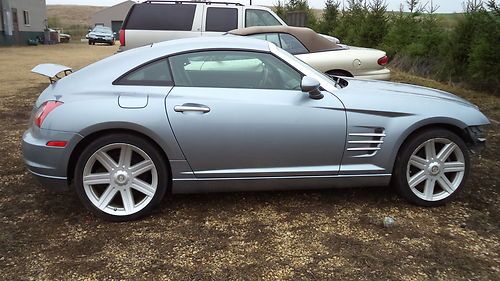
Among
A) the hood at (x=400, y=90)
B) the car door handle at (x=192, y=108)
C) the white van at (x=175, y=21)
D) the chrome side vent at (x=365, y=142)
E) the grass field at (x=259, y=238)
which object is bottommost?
the grass field at (x=259, y=238)

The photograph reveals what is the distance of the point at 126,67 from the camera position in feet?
12.7

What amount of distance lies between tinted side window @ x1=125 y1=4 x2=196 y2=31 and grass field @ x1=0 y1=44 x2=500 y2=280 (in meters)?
5.42

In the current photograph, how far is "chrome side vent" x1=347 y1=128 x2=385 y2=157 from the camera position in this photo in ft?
12.9

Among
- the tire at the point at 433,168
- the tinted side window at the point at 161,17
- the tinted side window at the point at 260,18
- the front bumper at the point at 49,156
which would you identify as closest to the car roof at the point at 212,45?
the front bumper at the point at 49,156

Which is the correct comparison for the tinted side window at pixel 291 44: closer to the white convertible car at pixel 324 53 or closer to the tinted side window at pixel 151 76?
the white convertible car at pixel 324 53

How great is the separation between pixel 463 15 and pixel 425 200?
326 inches

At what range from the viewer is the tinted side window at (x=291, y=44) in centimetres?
780

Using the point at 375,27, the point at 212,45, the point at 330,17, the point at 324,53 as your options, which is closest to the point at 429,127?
the point at 212,45

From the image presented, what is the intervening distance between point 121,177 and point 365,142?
202cm

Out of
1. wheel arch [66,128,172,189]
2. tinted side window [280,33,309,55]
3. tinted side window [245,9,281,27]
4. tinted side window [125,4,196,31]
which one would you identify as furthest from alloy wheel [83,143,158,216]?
tinted side window [245,9,281,27]

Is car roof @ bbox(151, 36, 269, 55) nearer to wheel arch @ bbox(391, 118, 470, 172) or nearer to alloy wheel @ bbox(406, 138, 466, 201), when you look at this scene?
wheel arch @ bbox(391, 118, 470, 172)

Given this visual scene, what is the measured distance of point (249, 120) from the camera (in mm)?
3775

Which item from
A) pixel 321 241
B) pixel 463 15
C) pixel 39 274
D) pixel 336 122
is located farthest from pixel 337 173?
pixel 463 15

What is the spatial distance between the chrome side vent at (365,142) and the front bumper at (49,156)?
2.18m
